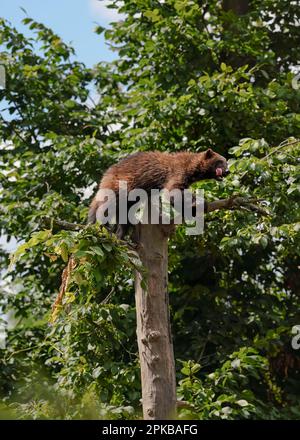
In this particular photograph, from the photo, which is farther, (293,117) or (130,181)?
(293,117)

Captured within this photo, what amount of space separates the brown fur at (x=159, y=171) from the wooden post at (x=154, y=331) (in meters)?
1.02

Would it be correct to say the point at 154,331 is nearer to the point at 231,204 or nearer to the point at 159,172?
the point at 231,204

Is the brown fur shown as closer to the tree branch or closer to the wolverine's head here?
the wolverine's head

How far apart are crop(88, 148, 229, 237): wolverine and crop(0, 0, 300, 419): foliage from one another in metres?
0.25

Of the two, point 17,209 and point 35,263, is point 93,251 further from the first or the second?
point 35,263

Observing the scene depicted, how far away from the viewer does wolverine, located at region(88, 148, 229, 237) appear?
6707 mm

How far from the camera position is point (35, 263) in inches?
359

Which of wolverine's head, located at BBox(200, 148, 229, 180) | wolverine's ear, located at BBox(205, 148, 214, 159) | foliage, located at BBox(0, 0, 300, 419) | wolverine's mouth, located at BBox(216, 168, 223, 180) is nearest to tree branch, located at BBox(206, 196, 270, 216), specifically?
foliage, located at BBox(0, 0, 300, 419)

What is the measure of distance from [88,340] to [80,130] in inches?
142

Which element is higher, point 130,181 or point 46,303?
point 130,181

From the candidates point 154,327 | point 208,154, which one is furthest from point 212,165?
point 154,327

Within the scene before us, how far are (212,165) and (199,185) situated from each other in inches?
20.0

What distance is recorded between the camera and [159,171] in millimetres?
6941
